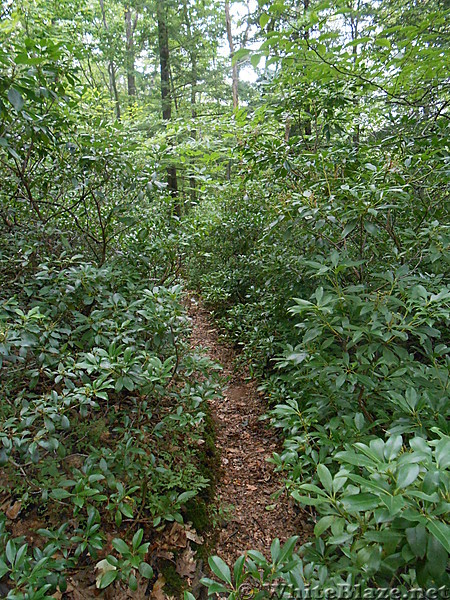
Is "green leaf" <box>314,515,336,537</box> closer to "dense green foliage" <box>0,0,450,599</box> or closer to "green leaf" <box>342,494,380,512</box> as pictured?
"dense green foliage" <box>0,0,450,599</box>

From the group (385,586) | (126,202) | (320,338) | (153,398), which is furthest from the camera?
(126,202)

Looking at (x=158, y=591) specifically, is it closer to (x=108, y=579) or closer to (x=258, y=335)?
(x=108, y=579)

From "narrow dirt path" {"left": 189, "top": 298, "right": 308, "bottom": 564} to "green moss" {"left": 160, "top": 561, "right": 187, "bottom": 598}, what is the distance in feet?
1.34

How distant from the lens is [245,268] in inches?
230

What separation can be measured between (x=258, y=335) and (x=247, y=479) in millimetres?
1737

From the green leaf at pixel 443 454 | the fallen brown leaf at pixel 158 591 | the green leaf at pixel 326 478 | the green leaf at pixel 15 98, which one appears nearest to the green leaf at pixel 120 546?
the fallen brown leaf at pixel 158 591

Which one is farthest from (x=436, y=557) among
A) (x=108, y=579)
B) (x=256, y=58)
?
(x=256, y=58)

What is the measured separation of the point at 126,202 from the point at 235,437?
2.71 meters

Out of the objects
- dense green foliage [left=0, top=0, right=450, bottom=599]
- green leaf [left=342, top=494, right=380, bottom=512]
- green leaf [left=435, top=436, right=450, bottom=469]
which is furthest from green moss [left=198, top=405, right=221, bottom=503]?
green leaf [left=435, top=436, right=450, bottom=469]

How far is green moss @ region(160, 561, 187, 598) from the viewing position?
1956mm

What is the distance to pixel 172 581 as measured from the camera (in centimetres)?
200

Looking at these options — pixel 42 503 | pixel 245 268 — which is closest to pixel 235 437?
pixel 42 503

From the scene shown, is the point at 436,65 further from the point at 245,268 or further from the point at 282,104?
the point at 245,268

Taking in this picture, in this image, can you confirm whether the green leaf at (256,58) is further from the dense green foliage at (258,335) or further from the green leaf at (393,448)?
the green leaf at (393,448)
